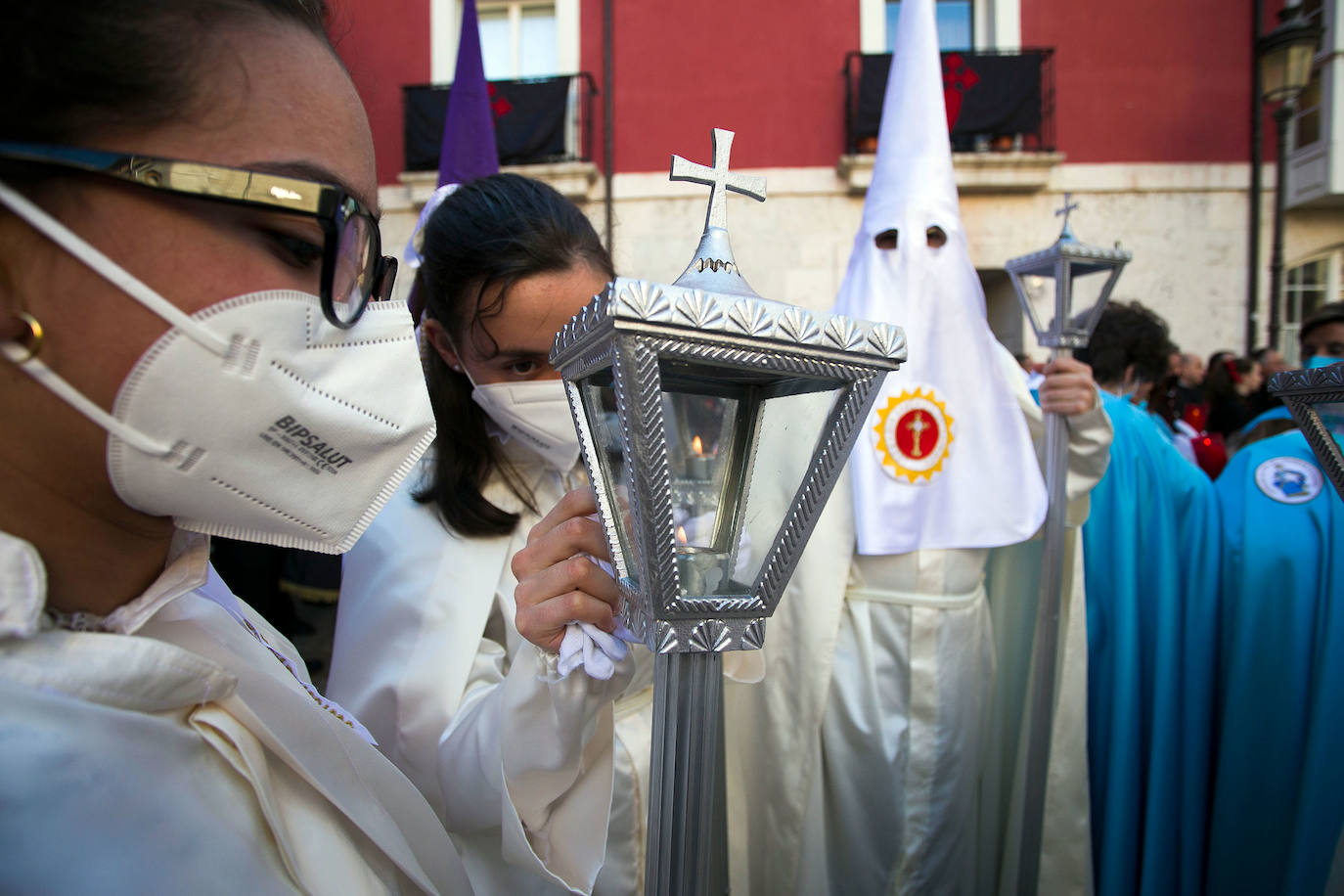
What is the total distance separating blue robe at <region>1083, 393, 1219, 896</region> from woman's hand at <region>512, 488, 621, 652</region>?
2.57 metres

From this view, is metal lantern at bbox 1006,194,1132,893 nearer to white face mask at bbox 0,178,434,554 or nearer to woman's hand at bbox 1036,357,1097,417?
woman's hand at bbox 1036,357,1097,417

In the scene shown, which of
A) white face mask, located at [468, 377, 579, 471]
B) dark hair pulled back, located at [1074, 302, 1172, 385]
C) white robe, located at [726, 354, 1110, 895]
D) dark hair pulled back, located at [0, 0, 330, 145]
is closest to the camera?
dark hair pulled back, located at [0, 0, 330, 145]

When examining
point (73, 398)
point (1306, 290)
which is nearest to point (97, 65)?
point (73, 398)

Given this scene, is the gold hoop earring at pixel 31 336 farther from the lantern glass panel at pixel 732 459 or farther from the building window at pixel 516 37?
the building window at pixel 516 37

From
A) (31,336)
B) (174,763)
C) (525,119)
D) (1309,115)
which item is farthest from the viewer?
(525,119)

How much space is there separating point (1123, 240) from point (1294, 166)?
202 centimetres

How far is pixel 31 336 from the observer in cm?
64

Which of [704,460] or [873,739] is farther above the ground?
[704,460]

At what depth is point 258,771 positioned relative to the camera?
83 centimetres

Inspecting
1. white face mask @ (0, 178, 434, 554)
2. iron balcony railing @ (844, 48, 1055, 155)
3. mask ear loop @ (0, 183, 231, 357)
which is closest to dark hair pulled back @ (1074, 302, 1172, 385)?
white face mask @ (0, 178, 434, 554)

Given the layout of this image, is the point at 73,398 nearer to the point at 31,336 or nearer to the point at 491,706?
the point at 31,336

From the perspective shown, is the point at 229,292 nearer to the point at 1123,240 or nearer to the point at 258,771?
the point at 258,771

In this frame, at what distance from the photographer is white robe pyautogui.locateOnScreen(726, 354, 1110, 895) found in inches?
95.2

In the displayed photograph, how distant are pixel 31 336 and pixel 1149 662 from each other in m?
3.35
